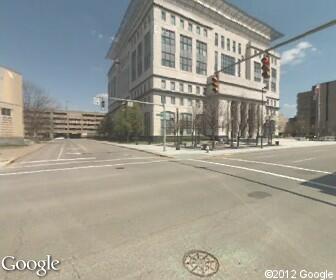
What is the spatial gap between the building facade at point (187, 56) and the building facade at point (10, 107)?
2782 centimetres

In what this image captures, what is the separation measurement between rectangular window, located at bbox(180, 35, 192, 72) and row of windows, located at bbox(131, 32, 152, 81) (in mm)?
8469

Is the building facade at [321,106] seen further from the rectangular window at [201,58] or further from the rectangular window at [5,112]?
the rectangular window at [5,112]

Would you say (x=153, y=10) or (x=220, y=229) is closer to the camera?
(x=220, y=229)

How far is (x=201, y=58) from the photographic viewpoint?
66.9 m

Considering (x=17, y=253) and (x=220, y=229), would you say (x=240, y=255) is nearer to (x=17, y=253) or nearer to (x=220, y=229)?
(x=220, y=229)

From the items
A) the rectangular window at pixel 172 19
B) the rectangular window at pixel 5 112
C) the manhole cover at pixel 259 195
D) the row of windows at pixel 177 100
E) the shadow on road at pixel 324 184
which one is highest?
the rectangular window at pixel 172 19

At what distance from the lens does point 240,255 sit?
13.1 ft

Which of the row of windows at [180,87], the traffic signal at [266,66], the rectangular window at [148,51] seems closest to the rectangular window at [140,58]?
the rectangular window at [148,51]

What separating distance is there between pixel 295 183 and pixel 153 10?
59.1 metres

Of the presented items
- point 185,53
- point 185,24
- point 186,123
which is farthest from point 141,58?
point 186,123

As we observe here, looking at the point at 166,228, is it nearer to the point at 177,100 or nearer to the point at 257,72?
the point at 177,100

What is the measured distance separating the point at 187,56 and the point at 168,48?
6070 millimetres

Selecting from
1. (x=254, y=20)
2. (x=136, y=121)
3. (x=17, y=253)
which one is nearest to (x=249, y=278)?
(x=17, y=253)

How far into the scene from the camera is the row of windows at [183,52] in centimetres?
6038
